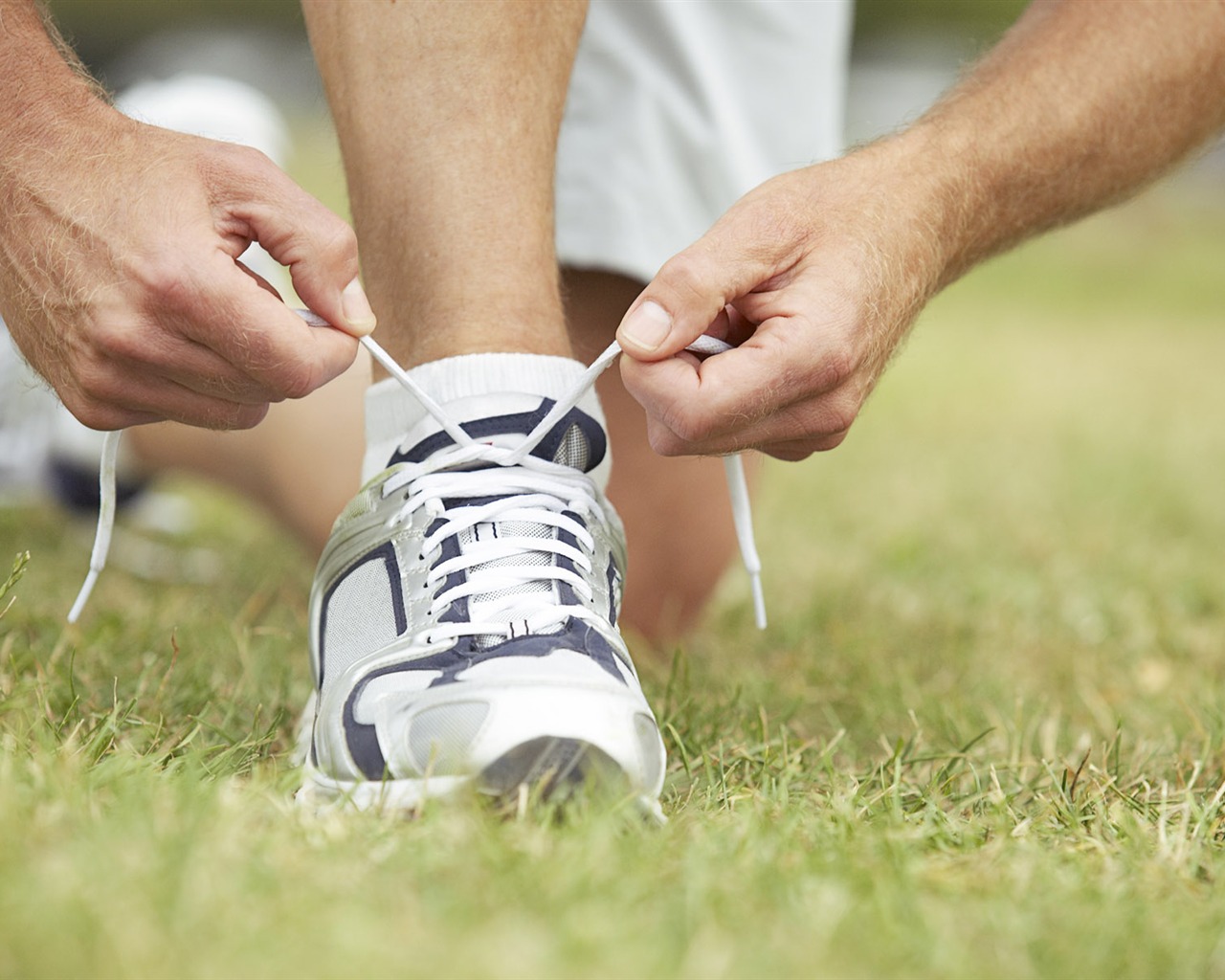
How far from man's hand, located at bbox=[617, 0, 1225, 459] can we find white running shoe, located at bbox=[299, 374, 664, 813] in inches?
5.7

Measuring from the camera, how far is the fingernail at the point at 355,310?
1084 mm

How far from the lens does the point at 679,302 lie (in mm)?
1037

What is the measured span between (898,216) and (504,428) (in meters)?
0.39

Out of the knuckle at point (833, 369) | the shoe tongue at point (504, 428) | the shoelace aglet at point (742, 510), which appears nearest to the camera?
the knuckle at point (833, 369)

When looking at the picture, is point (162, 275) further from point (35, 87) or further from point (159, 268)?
point (35, 87)

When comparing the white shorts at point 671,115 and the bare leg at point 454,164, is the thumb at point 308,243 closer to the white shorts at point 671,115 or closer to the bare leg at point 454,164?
the bare leg at point 454,164

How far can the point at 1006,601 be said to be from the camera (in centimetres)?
221

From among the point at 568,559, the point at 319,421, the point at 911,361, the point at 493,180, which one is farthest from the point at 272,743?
the point at 911,361

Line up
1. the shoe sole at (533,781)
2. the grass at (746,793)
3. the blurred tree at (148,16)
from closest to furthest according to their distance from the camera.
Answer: the grass at (746,793) < the shoe sole at (533,781) < the blurred tree at (148,16)

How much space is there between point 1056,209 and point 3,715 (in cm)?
115

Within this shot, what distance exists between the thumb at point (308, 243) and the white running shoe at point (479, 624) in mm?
141

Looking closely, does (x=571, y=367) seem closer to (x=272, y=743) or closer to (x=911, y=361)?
(x=272, y=743)

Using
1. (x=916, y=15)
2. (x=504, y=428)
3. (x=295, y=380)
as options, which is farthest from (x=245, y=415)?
(x=916, y=15)

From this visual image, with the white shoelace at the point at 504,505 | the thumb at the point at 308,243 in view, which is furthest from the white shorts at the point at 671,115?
the thumb at the point at 308,243
